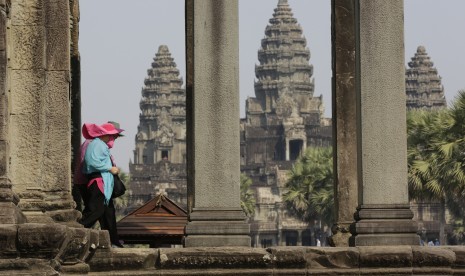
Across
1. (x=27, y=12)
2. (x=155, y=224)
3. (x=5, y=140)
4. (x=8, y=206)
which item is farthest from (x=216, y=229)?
(x=155, y=224)

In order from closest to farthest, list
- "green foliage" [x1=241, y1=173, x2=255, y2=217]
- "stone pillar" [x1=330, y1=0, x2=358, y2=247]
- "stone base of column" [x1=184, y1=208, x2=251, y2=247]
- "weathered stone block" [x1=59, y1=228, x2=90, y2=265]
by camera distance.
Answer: "weathered stone block" [x1=59, y1=228, x2=90, y2=265], "stone base of column" [x1=184, y1=208, x2=251, y2=247], "stone pillar" [x1=330, y1=0, x2=358, y2=247], "green foliage" [x1=241, y1=173, x2=255, y2=217]

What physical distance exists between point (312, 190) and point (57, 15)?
236 ft

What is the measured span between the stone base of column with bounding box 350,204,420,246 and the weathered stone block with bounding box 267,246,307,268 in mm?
949

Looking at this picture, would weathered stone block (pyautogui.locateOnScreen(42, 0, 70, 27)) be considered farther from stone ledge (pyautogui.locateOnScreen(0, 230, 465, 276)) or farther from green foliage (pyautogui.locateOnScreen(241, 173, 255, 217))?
green foliage (pyautogui.locateOnScreen(241, 173, 255, 217))

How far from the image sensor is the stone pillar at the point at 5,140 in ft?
58.3

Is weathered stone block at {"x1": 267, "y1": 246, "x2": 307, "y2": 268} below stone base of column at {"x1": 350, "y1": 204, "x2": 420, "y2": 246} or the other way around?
below

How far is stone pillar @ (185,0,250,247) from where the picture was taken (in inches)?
846

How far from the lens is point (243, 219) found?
845 inches

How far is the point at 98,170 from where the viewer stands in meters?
21.5

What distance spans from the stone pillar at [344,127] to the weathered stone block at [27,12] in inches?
214

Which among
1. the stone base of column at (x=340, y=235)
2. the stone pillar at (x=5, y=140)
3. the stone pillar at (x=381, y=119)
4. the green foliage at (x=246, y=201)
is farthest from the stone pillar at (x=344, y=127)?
the green foliage at (x=246, y=201)

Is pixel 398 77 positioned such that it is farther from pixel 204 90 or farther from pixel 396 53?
pixel 204 90

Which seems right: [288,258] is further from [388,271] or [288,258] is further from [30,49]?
[30,49]

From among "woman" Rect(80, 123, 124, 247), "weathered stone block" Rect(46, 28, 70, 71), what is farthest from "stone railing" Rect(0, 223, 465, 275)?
"weathered stone block" Rect(46, 28, 70, 71)
